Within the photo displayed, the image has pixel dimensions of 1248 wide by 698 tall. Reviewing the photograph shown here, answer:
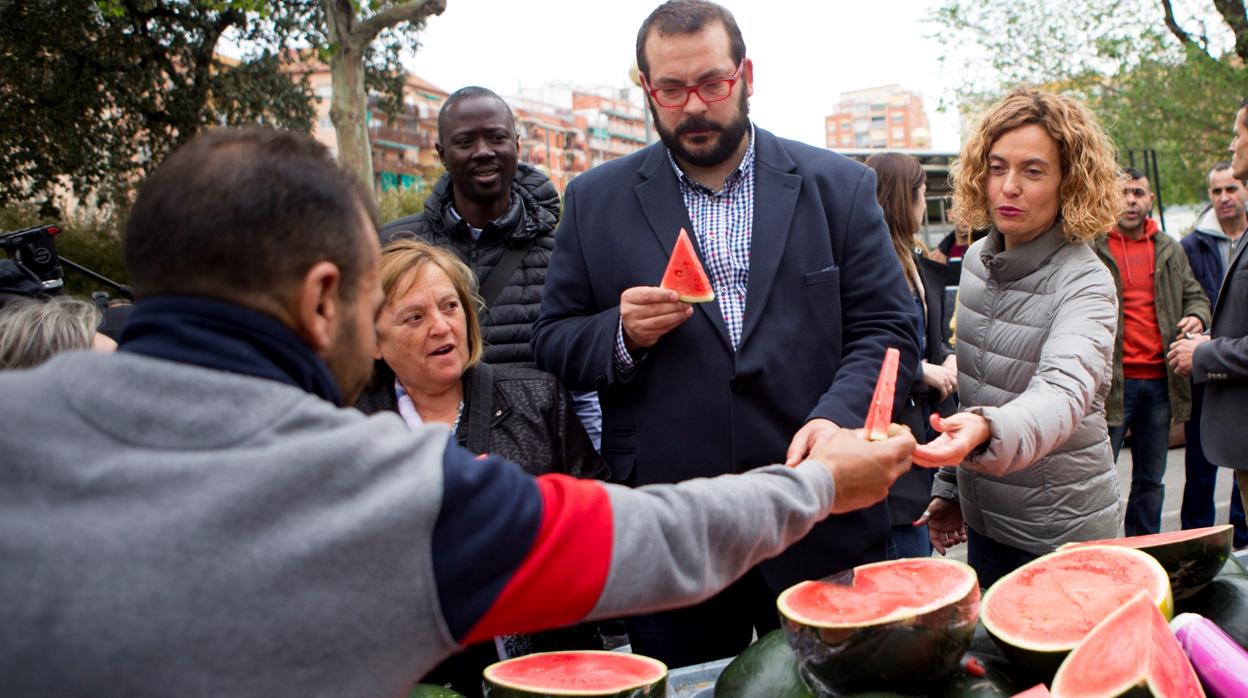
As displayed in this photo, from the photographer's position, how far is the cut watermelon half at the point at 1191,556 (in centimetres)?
264

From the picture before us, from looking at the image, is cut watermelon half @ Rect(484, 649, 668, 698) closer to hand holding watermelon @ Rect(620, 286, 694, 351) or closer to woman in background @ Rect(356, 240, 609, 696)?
woman in background @ Rect(356, 240, 609, 696)

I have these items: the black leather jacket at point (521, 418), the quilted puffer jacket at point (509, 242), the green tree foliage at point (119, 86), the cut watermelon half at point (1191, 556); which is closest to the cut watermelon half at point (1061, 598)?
the cut watermelon half at point (1191, 556)

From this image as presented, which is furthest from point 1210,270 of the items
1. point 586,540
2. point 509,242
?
point 586,540

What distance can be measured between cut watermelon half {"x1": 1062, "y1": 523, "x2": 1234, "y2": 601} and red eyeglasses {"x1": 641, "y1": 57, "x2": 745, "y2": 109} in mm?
1773

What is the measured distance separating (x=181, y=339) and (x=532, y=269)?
3.13m

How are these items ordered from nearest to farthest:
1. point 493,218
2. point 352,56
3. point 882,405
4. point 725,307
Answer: point 882,405
point 725,307
point 493,218
point 352,56

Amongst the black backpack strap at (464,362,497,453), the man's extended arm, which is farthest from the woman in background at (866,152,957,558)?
the man's extended arm

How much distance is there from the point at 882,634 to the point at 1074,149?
6.21 ft

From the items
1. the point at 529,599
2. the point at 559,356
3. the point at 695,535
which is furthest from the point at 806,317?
the point at 529,599

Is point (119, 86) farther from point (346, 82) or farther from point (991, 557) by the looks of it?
point (991, 557)

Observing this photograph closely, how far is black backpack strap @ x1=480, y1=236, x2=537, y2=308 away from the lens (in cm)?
445

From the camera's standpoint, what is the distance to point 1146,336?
669 centimetres

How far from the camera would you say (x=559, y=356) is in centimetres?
332

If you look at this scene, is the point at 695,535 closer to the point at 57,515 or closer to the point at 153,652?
the point at 153,652
